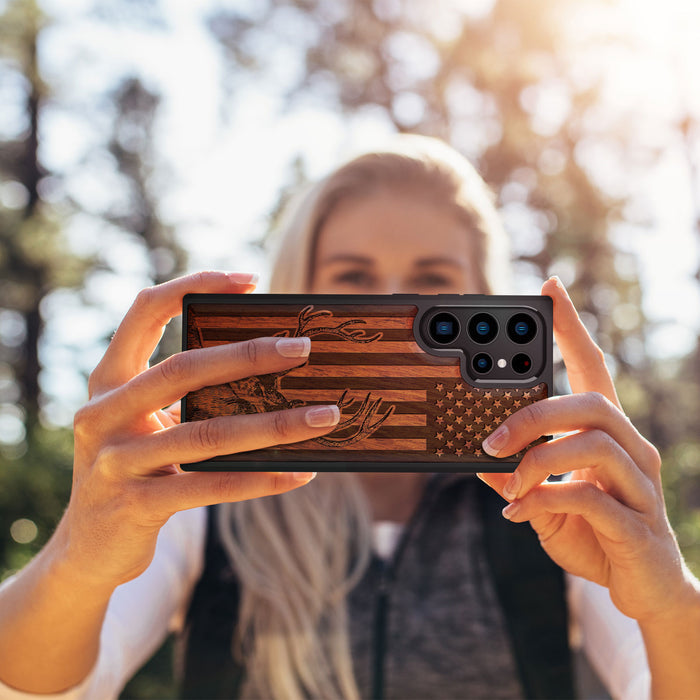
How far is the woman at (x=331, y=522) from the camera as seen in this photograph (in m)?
1.24

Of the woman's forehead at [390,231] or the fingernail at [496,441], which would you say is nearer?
the fingernail at [496,441]

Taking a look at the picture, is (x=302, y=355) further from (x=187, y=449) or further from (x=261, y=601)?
(x=261, y=601)

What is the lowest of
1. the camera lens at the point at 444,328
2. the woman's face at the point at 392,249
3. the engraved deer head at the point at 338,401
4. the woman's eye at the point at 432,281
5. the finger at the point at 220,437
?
the finger at the point at 220,437

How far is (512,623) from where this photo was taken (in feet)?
7.40

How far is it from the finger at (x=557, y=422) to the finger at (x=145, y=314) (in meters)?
0.61

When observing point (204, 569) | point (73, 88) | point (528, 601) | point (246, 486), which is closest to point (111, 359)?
point (246, 486)

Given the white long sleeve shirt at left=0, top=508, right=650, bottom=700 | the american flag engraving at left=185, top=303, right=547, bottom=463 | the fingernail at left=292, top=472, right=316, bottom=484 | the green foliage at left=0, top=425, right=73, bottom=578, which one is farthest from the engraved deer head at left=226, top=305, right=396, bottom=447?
the green foliage at left=0, top=425, right=73, bottom=578

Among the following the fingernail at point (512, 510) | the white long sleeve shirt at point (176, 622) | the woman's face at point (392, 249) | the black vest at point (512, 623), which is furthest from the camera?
the woman's face at point (392, 249)

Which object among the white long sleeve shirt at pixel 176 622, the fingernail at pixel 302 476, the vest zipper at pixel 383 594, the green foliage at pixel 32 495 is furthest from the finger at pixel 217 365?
the green foliage at pixel 32 495

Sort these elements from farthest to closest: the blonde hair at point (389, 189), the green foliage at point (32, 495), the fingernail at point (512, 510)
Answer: the green foliage at point (32, 495)
the blonde hair at point (389, 189)
the fingernail at point (512, 510)

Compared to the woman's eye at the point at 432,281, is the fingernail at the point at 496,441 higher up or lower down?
lower down

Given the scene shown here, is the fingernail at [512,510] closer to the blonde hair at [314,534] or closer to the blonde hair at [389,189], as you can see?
the blonde hair at [314,534]

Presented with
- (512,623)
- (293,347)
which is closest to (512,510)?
(293,347)

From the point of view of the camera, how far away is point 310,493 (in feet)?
8.45
